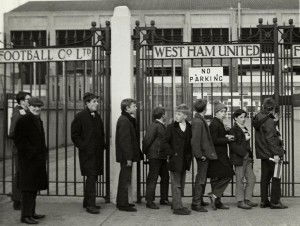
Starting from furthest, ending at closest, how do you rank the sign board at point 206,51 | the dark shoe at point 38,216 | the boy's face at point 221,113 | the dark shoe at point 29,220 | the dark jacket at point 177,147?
the sign board at point 206,51 < the boy's face at point 221,113 < the dark jacket at point 177,147 < the dark shoe at point 38,216 < the dark shoe at point 29,220

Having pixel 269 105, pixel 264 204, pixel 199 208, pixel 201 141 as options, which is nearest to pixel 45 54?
pixel 201 141

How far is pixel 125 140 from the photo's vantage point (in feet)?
24.7

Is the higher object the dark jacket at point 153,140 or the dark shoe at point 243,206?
the dark jacket at point 153,140

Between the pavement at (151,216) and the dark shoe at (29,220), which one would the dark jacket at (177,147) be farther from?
the dark shoe at (29,220)

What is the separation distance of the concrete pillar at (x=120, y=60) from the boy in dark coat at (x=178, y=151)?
3.88ft

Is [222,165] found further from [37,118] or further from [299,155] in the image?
[299,155]

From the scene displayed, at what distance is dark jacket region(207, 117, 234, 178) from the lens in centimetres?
761

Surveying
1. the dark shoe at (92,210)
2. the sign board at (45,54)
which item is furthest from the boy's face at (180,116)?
the sign board at (45,54)

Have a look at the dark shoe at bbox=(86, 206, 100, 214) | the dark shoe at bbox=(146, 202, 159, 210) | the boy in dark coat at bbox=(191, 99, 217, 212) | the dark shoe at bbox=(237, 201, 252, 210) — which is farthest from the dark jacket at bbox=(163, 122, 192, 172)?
the dark shoe at bbox=(86, 206, 100, 214)

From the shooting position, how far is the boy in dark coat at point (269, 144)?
767cm

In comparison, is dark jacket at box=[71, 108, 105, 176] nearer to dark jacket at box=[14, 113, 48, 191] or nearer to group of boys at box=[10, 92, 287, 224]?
group of boys at box=[10, 92, 287, 224]

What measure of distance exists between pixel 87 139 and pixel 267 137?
8.92 feet

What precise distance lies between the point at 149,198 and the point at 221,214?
1168mm

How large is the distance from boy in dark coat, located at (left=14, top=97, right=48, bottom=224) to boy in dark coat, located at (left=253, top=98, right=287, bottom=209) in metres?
3.26
